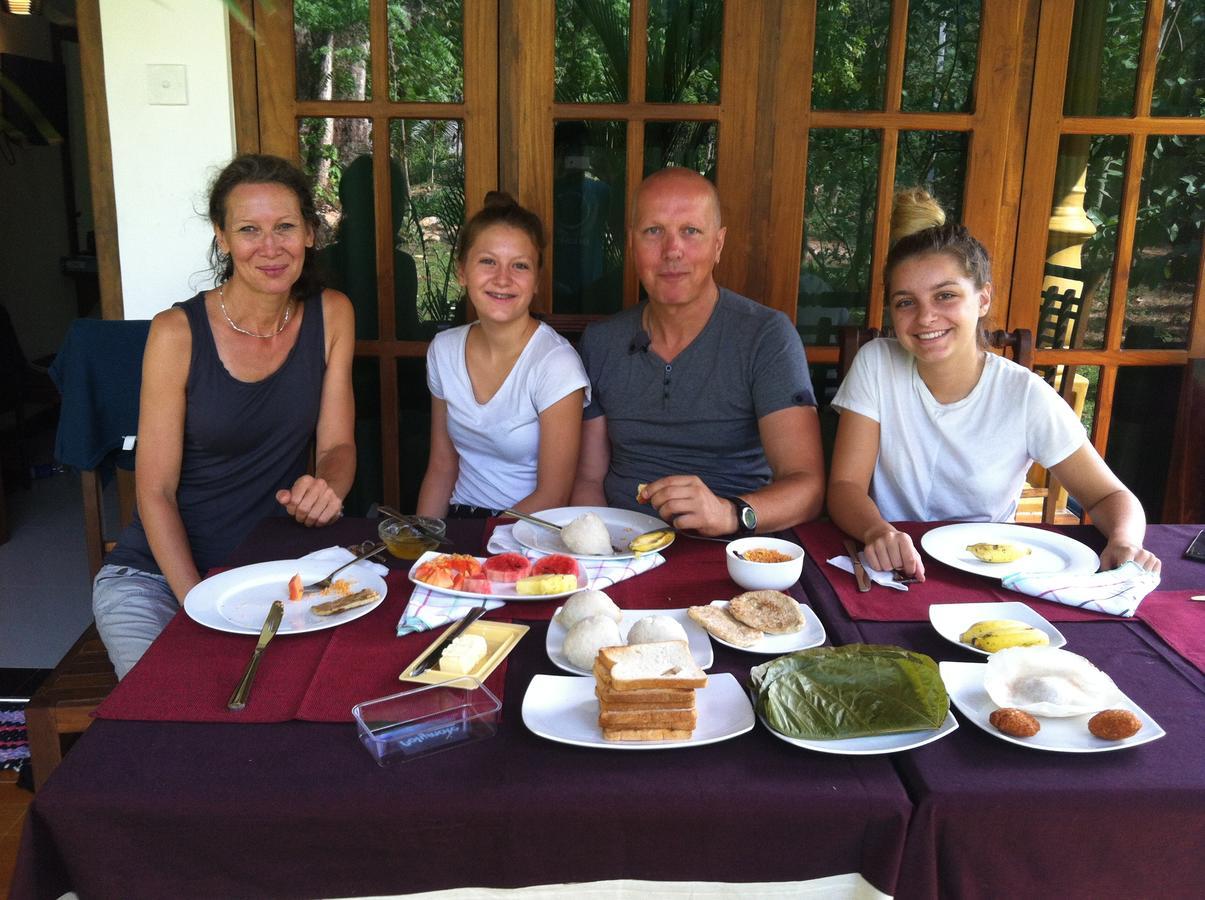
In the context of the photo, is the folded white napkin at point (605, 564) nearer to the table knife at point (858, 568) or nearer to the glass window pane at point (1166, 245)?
the table knife at point (858, 568)

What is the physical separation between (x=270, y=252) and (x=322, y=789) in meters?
1.39

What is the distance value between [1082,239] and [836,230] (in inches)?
27.7

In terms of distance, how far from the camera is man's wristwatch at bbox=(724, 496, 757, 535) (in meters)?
1.65

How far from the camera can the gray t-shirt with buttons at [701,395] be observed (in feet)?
6.99

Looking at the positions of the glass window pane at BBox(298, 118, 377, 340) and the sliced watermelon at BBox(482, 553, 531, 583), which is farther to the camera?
the glass window pane at BBox(298, 118, 377, 340)

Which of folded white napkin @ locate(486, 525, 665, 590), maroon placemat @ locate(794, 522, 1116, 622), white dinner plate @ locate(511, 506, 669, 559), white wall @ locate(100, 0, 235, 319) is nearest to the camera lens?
maroon placemat @ locate(794, 522, 1116, 622)

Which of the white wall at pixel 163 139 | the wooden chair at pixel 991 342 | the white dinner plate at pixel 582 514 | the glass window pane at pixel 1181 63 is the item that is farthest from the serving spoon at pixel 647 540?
the glass window pane at pixel 1181 63

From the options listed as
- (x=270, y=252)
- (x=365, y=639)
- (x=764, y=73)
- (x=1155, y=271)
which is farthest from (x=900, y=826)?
(x=1155, y=271)

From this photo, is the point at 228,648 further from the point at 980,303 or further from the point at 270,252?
the point at 980,303

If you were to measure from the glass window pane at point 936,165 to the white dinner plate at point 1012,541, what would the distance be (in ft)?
4.21

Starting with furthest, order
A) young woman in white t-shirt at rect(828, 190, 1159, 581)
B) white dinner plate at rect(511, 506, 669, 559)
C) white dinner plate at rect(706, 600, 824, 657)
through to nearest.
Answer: young woman in white t-shirt at rect(828, 190, 1159, 581) → white dinner plate at rect(511, 506, 669, 559) → white dinner plate at rect(706, 600, 824, 657)

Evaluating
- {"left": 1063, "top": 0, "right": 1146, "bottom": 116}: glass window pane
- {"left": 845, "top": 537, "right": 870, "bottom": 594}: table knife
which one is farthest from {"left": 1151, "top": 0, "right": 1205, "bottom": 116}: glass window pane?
{"left": 845, "top": 537, "right": 870, "bottom": 594}: table knife

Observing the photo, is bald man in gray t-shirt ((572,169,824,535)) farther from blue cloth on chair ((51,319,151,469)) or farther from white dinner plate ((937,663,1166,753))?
blue cloth on chair ((51,319,151,469))

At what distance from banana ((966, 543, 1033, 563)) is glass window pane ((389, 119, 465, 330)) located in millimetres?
1701
